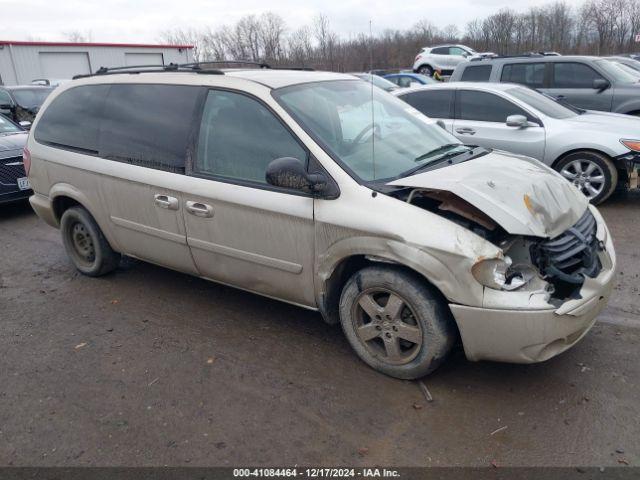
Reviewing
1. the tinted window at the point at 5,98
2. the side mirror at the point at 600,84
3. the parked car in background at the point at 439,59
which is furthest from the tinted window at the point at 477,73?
the parked car in background at the point at 439,59

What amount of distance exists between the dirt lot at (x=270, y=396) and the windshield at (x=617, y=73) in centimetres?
617

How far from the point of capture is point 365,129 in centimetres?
367

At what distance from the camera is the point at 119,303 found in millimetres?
4484

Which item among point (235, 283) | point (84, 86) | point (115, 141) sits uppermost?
point (84, 86)

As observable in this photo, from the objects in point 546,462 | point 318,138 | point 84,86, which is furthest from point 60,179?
point 546,462

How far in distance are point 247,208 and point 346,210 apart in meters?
0.73

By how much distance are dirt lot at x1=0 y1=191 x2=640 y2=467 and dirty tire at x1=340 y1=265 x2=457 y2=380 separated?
0.51 ft

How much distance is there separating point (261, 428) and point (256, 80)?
2278 millimetres

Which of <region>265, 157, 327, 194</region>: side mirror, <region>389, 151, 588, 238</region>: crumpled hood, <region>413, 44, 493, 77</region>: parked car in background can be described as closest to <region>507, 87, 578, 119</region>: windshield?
<region>389, 151, 588, 238</region>: crumpled hood

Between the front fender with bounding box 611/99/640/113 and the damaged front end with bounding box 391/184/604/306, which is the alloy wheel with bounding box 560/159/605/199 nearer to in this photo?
the front fender with bounding box 611/99/640/113

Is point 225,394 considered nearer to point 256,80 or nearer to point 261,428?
point 261,428

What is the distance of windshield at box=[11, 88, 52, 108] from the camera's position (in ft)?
47.2

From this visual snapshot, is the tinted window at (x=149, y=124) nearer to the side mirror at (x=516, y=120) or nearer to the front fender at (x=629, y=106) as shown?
the side mirror at (x=516, y=120)

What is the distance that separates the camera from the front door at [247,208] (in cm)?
333
